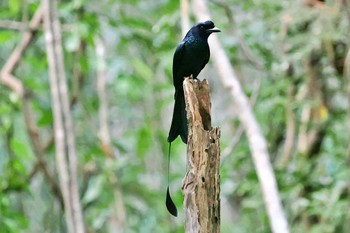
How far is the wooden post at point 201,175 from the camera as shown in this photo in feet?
8.08

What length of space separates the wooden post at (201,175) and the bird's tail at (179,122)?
0.18 metres

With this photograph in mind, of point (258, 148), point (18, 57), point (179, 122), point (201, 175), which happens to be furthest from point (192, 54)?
point (18, 57)

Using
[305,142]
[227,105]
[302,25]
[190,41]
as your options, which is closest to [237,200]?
[227,105]

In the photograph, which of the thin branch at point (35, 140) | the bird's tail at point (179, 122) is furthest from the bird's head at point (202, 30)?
the thin branch at point (35, 140)

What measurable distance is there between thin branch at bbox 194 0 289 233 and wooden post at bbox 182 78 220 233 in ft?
3.13

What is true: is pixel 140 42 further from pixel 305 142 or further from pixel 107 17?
pixel 305 142

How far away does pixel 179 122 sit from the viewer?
8.89 feet

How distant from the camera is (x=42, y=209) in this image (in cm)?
720

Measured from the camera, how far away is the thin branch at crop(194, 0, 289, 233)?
3.44 metres

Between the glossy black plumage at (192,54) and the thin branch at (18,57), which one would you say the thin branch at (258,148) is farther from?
the thin branch at (18,57)

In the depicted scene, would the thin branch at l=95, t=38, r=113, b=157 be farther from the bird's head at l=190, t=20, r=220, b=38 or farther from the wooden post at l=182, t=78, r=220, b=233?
the wooden post at l=182, t=78, r=220, b=233

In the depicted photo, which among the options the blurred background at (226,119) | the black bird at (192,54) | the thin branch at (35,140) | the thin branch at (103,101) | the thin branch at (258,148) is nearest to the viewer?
the black bird at (192,54)

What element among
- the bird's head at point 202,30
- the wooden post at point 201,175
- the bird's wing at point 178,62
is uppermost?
the bird's head at point 202,30

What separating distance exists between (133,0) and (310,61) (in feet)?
4.55
